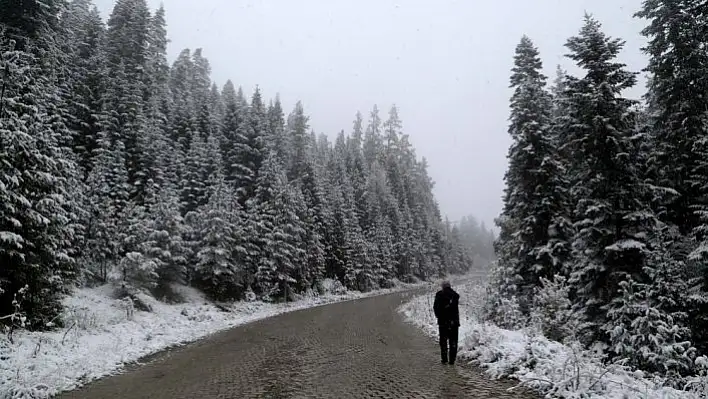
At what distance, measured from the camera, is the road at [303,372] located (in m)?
8.56

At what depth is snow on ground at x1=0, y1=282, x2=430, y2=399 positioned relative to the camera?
9500 millimetres

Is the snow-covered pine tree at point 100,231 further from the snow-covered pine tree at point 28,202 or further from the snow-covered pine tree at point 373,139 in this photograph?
the snow-covered pine tree at point 373,139

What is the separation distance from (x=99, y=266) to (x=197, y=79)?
1844 inches

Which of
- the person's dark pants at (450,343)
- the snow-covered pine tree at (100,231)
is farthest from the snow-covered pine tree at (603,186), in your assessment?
the snow-covered pine tree at (100,231)

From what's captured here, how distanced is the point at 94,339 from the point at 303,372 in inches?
314

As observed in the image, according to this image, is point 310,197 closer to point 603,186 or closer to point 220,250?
point 220,250

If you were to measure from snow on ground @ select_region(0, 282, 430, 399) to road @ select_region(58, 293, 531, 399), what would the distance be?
726 millimetres

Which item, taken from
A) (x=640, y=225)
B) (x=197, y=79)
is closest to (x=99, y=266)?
(x=640, y=225)

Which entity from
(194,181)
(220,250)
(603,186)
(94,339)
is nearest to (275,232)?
(220,250)

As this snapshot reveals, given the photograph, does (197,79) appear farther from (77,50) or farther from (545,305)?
(545,305)

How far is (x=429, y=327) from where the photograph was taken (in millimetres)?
18625

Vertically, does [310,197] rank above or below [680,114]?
above

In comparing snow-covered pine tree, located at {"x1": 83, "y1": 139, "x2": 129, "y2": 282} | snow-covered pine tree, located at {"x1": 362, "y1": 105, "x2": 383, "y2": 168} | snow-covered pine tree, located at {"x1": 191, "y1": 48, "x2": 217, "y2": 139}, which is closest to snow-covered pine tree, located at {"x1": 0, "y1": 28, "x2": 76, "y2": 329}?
snow-covered pine tree, located at {"x1": 83, "y1": 139, "x2": 129, "y2": 282}

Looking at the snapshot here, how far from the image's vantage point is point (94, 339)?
14281 mm
